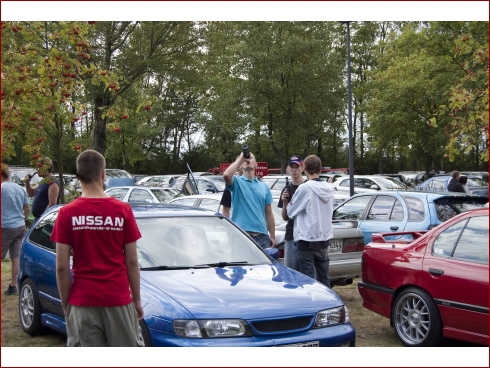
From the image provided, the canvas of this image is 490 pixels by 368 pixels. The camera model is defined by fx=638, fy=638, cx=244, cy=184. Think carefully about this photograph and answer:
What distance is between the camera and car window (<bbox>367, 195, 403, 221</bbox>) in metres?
9.96

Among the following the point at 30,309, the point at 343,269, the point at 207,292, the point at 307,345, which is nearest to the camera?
the point at 307,345

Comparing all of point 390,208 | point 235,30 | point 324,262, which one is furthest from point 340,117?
point 324,262

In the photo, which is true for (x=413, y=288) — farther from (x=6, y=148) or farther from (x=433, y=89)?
(x=433, y=89)

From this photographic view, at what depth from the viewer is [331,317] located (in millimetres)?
5230

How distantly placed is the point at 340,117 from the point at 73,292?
36326 mm

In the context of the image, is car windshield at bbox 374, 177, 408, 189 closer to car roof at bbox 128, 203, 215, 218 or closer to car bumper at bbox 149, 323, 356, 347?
car roof at bbox 128, 203, 215, 218

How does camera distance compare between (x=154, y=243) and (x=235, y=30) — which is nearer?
(x=154, y=243)

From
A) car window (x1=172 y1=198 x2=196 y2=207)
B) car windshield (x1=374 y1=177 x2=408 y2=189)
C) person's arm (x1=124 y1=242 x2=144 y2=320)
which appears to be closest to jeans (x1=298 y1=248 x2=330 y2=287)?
person's arm (x1=124 y1=242 x2=144 y2=320)

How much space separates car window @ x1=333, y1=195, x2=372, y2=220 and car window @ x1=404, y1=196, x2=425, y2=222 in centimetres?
96

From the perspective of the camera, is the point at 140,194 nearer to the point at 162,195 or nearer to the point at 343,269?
the point at 162,195

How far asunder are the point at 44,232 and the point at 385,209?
5530 millimetres

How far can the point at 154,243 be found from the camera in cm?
589

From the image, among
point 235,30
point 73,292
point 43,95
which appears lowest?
point 73,292

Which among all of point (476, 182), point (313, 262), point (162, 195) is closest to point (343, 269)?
point (313, 262)
